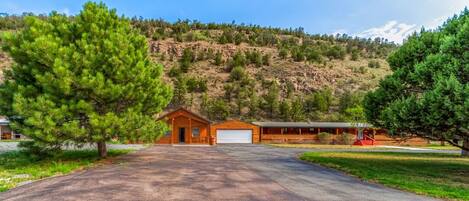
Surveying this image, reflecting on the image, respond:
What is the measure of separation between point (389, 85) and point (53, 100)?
14360mm

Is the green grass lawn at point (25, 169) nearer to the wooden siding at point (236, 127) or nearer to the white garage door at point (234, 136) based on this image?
the wooden siding at point (236, 127)

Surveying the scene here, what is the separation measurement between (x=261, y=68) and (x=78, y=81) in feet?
192

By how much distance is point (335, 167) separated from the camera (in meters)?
15.9

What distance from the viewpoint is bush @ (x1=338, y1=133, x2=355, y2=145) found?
143 ft

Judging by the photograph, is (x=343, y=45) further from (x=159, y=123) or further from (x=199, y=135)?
(x=159, y=123)

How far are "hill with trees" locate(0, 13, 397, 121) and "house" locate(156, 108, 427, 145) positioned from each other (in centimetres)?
328

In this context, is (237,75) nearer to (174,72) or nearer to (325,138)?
(174,72)

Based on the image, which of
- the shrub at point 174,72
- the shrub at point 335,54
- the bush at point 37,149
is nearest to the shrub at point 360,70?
the shrub at point 335,54

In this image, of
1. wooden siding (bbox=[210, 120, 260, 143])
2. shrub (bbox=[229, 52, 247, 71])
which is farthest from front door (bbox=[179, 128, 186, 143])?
shrub (bbox=[229, 52, 247, 71])

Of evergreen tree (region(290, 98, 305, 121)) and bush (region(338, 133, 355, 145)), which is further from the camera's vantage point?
evergreen tree (region(290, 98, 305, 121))

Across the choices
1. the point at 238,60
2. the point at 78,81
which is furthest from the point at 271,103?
the point at 78,81

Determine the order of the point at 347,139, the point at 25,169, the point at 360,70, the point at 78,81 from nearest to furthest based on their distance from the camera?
the point at 25,169
the point at 78,81
the point at 347,139
the point at 360,70

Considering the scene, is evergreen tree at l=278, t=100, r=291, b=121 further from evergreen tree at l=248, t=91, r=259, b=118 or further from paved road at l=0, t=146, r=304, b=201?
paved road at l=0, t=146, r=304, b=201

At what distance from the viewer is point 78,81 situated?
16094 millimetres
